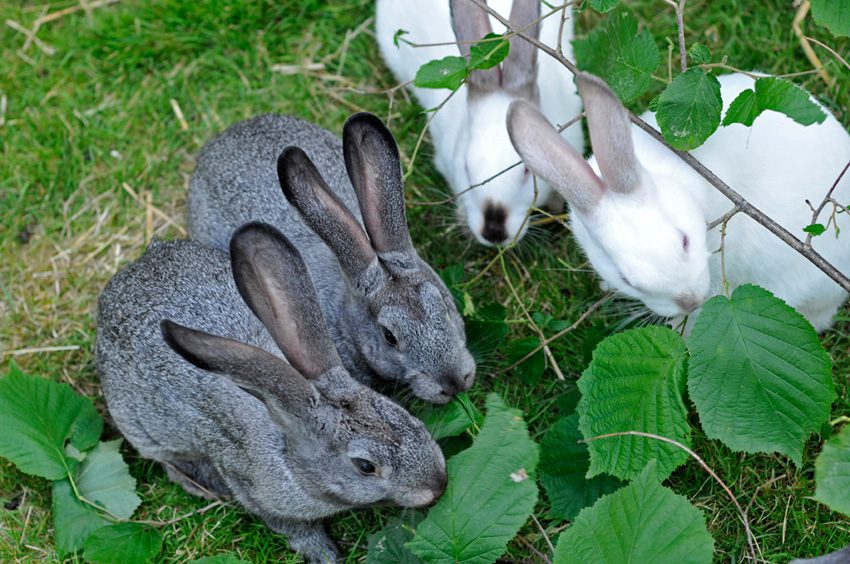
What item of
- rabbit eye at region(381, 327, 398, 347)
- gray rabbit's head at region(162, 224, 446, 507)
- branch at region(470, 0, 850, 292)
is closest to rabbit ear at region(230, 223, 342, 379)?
gray rabbit's head at region(162, 224, 446, 507)

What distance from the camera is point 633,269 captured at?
10.7 ft

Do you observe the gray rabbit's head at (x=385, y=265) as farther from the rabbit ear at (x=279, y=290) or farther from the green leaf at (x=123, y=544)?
the green leaf at (x=123, y=544)

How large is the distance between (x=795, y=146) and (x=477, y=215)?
1.25 metres

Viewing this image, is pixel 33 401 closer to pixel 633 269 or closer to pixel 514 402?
pixel 514 402

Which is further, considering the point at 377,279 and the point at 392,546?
the point at 377,279

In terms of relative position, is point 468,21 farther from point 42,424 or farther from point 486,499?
point 42,424

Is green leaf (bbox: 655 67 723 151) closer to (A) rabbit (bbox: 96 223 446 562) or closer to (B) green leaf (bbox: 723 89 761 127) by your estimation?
(B) green leaf (bbox: 723 89 761 127)

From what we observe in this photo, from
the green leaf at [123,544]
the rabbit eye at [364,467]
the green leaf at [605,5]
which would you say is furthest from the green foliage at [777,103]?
the green leaf at [123,544]

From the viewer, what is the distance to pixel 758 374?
3.03 m

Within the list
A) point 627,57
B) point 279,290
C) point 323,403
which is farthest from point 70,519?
point 627,57

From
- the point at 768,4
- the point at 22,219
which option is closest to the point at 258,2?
the point at 22,219

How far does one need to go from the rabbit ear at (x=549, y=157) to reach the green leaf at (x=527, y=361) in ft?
2.39

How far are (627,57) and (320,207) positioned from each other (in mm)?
1183

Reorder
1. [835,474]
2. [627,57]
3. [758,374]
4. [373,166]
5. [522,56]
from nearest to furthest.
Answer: [835,474], [758,374], [627,57], [373,166], [522,56]
